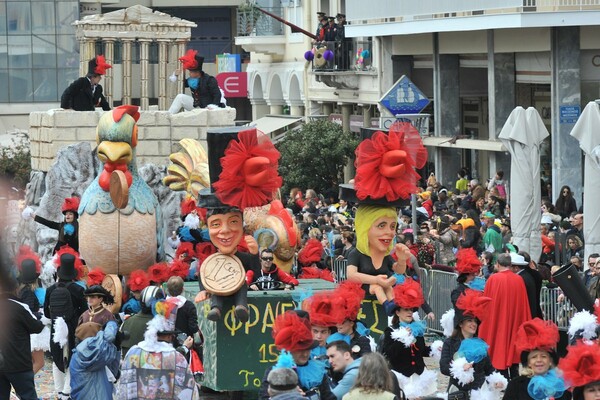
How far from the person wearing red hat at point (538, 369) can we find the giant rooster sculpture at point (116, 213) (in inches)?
264

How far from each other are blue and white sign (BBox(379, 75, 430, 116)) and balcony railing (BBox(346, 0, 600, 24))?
8.81 meters

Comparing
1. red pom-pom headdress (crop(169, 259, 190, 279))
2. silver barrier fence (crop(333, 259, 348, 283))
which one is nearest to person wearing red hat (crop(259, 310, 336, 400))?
red pom-pom headdress (crop(169, 259, 190, 279))

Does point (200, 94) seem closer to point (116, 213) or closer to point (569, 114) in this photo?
point (116, 213)

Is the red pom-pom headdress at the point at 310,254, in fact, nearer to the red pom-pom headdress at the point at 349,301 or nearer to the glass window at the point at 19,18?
the red pom-pom headdress at the point at 349,301

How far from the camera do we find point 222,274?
46.9ft

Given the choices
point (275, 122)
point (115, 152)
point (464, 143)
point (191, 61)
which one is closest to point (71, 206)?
point (115, 152)

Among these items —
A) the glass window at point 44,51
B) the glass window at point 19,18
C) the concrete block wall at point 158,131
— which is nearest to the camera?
the concrete block wall at point 158,131

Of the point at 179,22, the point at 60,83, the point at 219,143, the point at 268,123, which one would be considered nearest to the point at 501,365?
the point at 219,143

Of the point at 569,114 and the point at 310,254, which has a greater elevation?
the point at 569,114

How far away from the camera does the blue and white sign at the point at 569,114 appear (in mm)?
28562

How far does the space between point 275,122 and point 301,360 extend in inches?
1377

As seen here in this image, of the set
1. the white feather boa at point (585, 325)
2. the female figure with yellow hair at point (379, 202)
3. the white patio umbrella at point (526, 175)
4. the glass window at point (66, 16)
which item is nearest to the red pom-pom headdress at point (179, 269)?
the female figure with yellow hair at point (379, 202)

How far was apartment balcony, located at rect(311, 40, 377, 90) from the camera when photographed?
39.8 metres

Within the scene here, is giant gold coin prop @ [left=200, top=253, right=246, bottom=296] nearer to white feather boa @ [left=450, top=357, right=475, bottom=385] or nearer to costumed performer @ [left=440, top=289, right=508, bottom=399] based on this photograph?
costumed performer @ [left=440, top=289, right=508, bottom=399]
